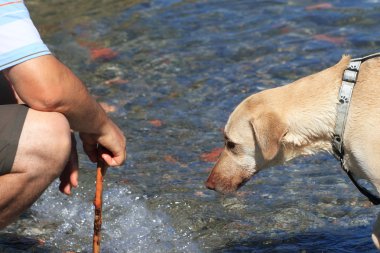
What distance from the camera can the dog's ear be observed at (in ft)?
15.5

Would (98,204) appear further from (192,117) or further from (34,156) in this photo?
(192,117)

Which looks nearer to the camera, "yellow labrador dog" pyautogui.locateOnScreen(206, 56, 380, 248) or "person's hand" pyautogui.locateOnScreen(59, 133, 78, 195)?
"yellow labrador dog" pyautogui.locateOnScreen(206, 56, 380, 248)

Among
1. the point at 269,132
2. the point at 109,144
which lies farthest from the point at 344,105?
the point at 109,144

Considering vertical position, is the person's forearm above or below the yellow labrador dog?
above

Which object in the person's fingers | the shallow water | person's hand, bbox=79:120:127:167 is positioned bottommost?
the shallow water

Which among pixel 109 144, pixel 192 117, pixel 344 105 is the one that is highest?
pixel 344 105

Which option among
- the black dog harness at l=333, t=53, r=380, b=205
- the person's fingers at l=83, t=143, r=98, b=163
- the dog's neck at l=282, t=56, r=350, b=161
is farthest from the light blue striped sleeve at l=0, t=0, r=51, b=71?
the black dog harness at l=333, t=53, r=380, b=205

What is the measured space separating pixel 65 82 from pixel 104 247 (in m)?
1.63

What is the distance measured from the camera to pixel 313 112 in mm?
4746

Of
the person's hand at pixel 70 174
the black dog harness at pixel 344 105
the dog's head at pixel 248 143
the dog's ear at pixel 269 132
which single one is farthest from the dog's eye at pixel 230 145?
the person's hand at pixel 70 174

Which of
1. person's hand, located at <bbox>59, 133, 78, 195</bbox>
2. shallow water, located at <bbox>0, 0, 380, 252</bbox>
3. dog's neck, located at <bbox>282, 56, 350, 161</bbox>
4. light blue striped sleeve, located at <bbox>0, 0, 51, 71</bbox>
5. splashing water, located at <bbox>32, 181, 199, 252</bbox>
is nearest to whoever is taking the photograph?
light blue striped sleeve, located at <bbox>0, 0, 51, 71</bbox>

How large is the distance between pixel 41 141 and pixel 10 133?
0.17 metres

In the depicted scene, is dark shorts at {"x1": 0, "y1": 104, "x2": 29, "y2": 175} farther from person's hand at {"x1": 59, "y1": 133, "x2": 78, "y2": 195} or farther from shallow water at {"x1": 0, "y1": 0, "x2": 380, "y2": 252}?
shallow water at {"x1": 0, "y1": 0, "x2": 380, "y2": 252}

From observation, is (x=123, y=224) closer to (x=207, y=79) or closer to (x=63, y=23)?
(x=207, y=79)
